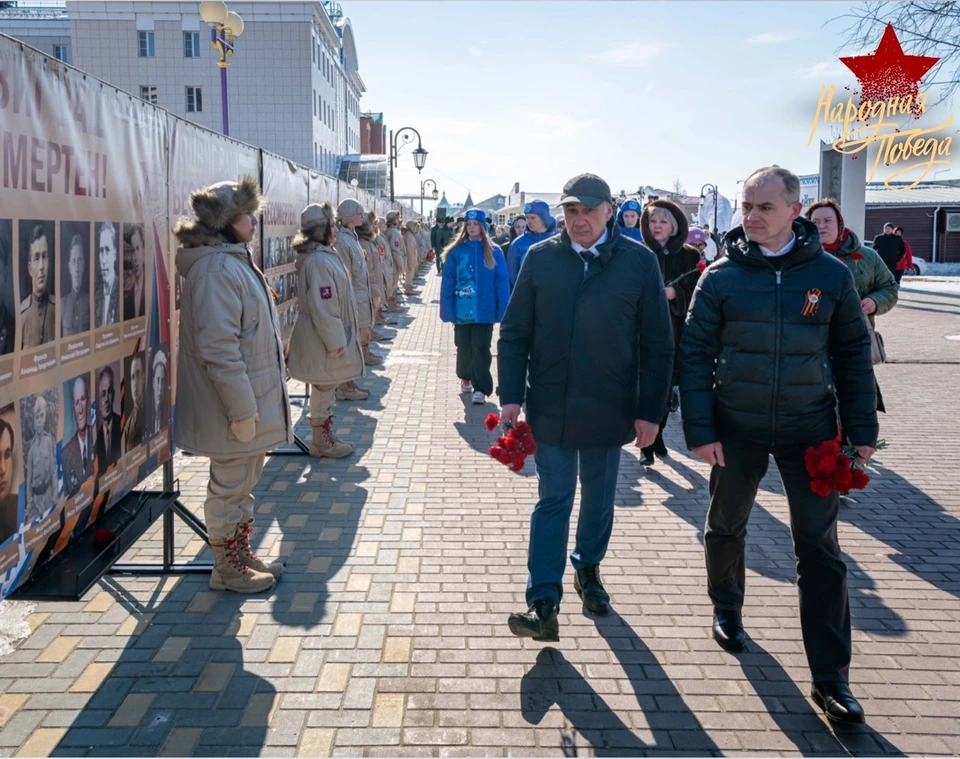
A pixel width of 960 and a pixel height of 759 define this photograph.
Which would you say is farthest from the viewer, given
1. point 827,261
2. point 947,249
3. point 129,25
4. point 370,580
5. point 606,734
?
point 129,25

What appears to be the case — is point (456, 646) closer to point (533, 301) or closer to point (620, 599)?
point (620, 599)

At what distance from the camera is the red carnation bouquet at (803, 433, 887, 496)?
3.39 metres

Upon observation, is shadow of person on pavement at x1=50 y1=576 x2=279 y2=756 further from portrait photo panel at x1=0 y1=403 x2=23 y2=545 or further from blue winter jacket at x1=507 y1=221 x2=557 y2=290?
blue winter jacket at x1=507 y1=221 x2=557 y2=290

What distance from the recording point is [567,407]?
410 centimetres

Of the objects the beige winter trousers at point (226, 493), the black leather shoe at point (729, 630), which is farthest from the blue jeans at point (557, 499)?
the beige winter trousers at point (226, 493)

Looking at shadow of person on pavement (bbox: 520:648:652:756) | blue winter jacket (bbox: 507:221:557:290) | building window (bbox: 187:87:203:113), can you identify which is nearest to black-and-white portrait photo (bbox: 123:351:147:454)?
shadow of person on pavement (bbox: 520:648:652:756)

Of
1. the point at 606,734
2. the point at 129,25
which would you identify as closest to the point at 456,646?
the point at 606,734

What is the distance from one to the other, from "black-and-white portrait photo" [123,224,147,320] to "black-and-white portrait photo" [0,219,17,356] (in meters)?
1.06

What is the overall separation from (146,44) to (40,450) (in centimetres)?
5867

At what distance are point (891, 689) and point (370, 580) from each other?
2566mm

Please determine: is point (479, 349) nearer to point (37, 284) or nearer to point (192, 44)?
point (37, 284)

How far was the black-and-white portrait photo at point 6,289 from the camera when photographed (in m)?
3.10

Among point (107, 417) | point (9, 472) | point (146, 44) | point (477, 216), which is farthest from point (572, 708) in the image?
point (146, 44)

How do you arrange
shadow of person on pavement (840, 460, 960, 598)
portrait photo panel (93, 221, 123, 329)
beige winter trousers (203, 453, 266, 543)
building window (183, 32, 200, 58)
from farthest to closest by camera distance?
building window (183, 32, 200, 58) < shadow of person on pavement (840, 460, 960, 598) < beige winter trousers (203, 453, 266, 543) < portrait photo panel (93, 221, 123, 329)
